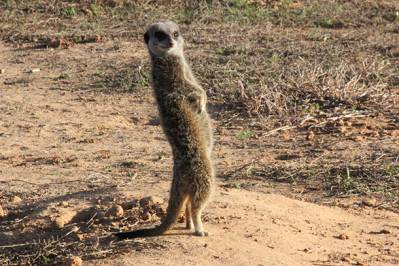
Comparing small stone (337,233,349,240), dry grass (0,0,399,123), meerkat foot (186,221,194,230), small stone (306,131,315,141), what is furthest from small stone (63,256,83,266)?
dry grass (0,0,399,123)

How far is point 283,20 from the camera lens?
12258 mm

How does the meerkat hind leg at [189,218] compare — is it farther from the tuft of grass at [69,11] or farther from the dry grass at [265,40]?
the tuft of grass at [69,11]

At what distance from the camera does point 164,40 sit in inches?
228

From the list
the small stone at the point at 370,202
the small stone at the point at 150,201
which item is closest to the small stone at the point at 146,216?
the small stone at the point at 150,201

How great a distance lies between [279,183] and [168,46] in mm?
1962

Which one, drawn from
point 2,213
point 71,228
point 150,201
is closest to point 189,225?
point 150,201

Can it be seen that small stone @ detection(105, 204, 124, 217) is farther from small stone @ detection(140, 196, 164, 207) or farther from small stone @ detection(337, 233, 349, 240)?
small stone @ detection(337, 233, 349, 240)

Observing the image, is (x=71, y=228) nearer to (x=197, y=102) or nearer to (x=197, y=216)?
(x=197, y=216)

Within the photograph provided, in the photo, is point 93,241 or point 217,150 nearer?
point 93,241

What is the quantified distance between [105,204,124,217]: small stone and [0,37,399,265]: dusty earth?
0.02m

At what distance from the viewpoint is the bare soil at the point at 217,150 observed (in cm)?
571

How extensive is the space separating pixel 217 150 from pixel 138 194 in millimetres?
1802

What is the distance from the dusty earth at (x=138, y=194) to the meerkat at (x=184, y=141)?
0.18 m

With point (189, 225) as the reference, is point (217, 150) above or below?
below
